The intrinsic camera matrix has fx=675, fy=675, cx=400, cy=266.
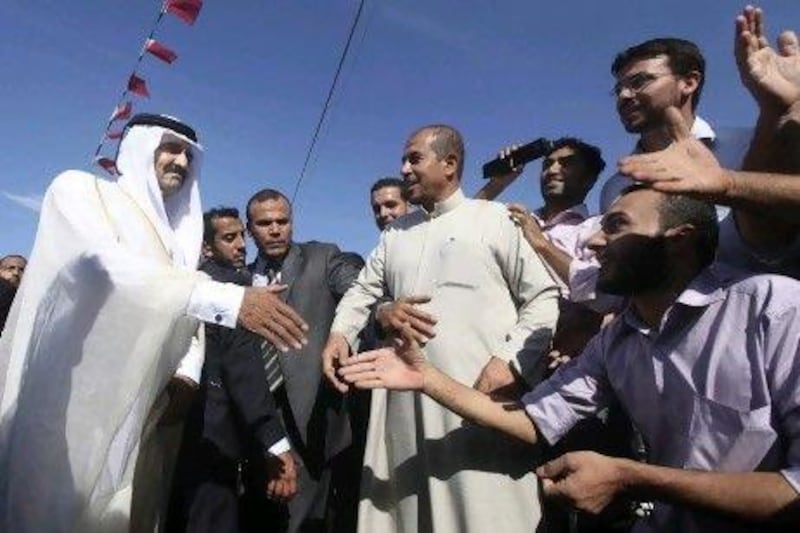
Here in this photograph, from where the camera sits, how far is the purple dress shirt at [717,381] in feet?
5.95

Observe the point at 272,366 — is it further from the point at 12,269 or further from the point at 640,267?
the point at 12,269

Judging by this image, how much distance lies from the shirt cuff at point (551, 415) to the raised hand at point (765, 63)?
1195 millimetres

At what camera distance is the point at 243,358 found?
3670mm

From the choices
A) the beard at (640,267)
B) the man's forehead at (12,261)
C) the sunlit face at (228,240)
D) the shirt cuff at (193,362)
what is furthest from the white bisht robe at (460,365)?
the man's forehead at (12,261)

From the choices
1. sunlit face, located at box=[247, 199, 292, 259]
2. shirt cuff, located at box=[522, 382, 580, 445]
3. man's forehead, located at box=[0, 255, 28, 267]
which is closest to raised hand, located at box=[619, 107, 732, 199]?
shirt cuff, located at box=[522, 382, 580, 445]

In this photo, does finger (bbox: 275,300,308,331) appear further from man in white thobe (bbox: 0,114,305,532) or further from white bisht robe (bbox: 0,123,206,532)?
white bisht robe (bbox: 0,123,206,532)

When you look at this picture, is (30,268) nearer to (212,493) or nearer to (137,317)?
(137,317)

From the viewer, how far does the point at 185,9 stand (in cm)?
763

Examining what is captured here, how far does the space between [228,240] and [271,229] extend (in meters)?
0.74

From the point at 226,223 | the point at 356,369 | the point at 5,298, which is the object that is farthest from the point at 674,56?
the point at 5,298

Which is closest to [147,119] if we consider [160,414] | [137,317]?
Answer: [137,317]

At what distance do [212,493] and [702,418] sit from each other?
103 inches

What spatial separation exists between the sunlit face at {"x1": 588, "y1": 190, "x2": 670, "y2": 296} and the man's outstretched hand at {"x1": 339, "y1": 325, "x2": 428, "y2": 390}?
0.82 meters

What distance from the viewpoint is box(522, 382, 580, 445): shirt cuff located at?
8.11ft
